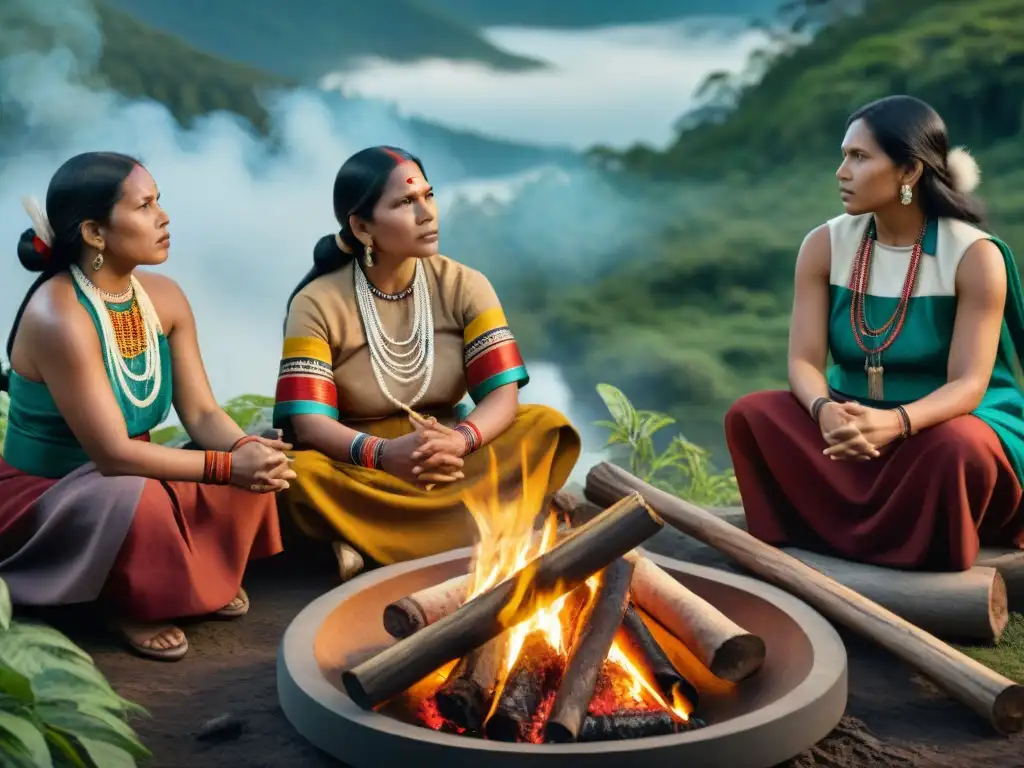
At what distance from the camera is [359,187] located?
155 inches

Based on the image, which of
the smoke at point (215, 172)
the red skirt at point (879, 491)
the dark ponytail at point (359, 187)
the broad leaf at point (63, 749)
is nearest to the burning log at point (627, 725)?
the broad leaf at point (63, 749)

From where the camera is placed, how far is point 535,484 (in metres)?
4.16

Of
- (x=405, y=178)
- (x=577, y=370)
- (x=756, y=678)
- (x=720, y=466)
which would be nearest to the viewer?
(x=756, y=678)

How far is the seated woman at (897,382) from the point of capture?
11.8 feet

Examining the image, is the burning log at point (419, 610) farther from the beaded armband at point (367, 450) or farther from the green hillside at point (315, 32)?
the green hillside at point (315, 32)

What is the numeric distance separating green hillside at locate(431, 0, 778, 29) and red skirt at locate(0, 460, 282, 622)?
6.36m

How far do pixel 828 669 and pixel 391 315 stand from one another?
1.97 meters

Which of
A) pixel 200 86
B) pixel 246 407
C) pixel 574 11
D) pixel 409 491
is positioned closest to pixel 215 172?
pixel 200 86

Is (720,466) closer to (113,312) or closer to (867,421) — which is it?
(867,421)

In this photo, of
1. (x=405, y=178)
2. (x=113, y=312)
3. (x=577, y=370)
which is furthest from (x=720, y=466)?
(x=113, y=312)

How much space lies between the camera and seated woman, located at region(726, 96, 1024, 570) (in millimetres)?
3600

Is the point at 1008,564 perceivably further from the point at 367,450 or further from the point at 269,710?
the point at 269,710

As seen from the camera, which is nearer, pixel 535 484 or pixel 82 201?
pixel 82 201

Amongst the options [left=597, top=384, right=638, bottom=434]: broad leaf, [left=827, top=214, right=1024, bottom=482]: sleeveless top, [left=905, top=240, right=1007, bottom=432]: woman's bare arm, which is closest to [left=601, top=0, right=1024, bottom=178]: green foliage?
[left=597, top=384, right=638, bottom=434]: broad leaf
